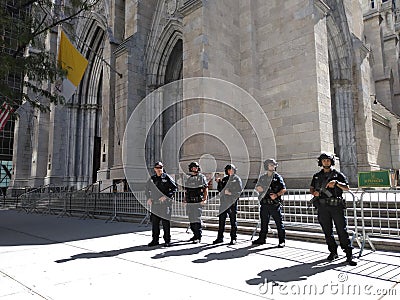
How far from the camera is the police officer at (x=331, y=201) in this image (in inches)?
164

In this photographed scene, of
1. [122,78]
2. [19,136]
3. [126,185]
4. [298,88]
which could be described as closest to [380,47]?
[298,88]

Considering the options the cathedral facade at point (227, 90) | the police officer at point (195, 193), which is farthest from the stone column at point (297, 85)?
the police officer at point (195, 193)

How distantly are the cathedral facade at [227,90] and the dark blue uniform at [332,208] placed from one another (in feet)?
21.7

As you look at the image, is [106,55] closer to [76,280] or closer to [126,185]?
→ [126,185]

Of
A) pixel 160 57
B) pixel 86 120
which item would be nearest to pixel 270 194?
pixel 160 57

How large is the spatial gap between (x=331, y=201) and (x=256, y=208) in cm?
331

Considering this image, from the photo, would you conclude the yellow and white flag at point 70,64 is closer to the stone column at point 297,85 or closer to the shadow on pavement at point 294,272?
the stone column at point 297,85

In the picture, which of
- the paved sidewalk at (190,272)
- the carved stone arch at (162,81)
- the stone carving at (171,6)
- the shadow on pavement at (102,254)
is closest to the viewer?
the paved sidewalk at (190,272)

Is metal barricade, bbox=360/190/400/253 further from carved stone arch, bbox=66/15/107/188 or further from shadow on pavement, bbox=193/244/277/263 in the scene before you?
carved stone arch, bbox=66/15/107/188

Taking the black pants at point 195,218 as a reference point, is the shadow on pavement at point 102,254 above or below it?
below

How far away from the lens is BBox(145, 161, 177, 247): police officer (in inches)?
228

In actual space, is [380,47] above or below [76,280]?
above

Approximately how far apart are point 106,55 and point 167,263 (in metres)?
15.2

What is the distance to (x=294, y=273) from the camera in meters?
3.70
